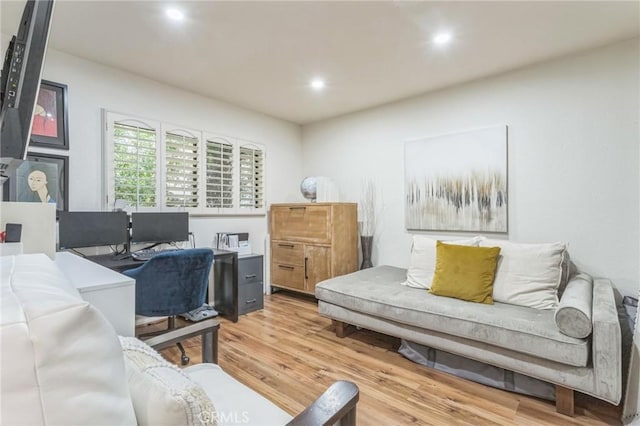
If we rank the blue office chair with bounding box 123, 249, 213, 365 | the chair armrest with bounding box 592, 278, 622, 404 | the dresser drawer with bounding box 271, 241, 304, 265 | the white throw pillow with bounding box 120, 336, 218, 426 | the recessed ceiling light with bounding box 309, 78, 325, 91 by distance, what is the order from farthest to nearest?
the dresser drawer with bounding box 271, 241, 304, 265
the recessed ceiling light with bounding box 309, 78, 325, 91
the blue office chair with bounding box 123, 249, 213, 365
the chair armrest with bounding box 592, 278, 622, 404
the white throw pillow with bounding box 120, 336, 218, 426

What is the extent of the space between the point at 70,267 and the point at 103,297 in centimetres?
53

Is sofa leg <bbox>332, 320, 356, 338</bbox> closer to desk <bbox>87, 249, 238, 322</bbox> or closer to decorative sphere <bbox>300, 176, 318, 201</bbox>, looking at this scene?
desk <bbox>87, 249, 238, 322</bbox>

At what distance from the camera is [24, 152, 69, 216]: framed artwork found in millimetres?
2340

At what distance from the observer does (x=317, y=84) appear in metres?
3.11

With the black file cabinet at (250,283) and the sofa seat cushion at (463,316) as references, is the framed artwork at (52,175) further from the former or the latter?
the sofa seat cushion at (463,316)

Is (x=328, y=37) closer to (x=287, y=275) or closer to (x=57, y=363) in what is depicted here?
(x=57, y=363)

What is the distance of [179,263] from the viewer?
86.0 inches

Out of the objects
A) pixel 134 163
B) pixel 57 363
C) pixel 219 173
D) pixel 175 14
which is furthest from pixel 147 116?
pixel 57 363

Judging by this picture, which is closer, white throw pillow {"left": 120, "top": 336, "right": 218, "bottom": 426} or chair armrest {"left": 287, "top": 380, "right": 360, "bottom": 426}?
white throw pillow {"left": 120, "top": 336, "right": 218, "bottom": 426}

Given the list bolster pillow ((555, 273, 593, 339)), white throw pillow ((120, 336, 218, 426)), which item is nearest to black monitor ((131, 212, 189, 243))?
white throw pillow ((120, 336, 218, 426))

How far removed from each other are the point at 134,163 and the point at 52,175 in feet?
2.04

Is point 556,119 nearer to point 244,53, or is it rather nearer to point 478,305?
point 478,305

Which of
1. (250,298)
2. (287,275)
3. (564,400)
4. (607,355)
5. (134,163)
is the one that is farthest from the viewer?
(287,275)

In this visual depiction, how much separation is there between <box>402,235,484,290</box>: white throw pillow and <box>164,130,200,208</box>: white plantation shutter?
93.0 inches
